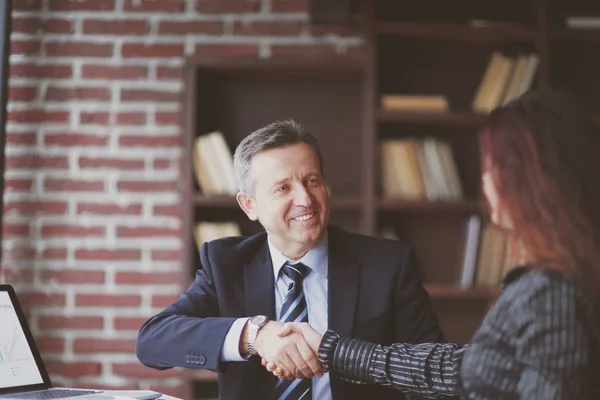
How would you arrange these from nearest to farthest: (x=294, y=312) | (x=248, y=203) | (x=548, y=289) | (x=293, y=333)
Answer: (x=548, y=289) → (x=293, y=333) → (x=294, y=312) → (x=248, y=203)

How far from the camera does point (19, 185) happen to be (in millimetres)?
3227

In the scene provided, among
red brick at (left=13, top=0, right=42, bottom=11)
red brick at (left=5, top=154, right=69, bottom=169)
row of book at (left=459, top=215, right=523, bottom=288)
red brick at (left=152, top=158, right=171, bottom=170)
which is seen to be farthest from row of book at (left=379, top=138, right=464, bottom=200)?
red brick at (left=13, top=0, right=42, bottom=11)

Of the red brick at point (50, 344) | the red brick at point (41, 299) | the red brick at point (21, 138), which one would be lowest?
the red brick at point (50, 344)

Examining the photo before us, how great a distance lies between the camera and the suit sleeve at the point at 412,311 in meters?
2.00

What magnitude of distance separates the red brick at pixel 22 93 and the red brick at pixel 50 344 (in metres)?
0.99

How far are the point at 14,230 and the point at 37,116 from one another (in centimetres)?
48

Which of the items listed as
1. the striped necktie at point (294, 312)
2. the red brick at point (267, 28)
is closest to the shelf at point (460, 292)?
the striped necktie at point (294, 312)

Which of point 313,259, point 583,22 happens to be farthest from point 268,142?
point 583,22

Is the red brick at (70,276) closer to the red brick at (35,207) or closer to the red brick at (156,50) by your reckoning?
the red brick at (35,207)

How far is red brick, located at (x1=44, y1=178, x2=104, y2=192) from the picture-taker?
Answer: 127 inches

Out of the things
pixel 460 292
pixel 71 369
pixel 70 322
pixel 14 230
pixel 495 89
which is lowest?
pixel 71 369

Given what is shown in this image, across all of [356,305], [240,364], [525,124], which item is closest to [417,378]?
[356,305]

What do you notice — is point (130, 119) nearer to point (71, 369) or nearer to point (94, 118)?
point (94, 118)

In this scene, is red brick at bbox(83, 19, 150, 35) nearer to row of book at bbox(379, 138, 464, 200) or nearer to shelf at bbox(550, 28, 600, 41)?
row of book at bbox(379, 138, 464, 200)
